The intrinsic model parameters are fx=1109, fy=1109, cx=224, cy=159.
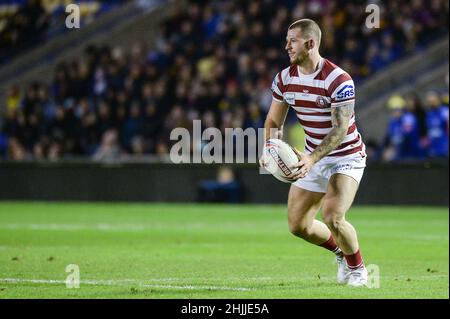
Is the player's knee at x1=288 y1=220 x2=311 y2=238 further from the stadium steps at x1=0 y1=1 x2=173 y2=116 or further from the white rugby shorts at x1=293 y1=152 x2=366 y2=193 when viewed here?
the stadium steps at x1=0 y1=1 x2=173 y2=116

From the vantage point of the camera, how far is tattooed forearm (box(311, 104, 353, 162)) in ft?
34.0

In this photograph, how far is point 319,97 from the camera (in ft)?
35.1

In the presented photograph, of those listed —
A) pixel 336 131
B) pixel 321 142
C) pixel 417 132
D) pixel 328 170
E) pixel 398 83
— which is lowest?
pixel 328 170

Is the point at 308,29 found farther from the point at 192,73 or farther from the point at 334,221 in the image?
the point at 192,73

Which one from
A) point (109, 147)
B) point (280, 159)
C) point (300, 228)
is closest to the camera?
point (280, 159)

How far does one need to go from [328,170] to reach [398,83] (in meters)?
16.9

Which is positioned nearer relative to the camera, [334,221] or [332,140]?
[332,140]

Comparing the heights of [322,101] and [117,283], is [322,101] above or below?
above

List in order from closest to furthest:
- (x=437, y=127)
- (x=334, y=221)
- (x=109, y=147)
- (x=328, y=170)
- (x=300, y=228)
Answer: (x=334, y=221), (x=328, y=170), (x=300, y=228), (x=437, y=127), (x=109, y=147)

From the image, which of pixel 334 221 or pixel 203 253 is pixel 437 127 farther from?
pixel 334 221

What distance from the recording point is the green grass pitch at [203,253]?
10.4m

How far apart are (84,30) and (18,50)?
7.39 ft

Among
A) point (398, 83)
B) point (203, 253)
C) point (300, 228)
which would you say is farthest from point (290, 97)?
point (398, 83)
